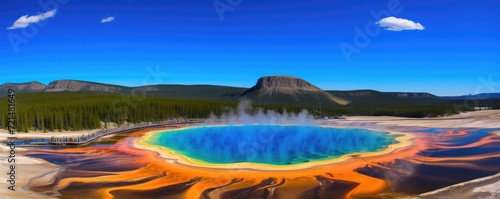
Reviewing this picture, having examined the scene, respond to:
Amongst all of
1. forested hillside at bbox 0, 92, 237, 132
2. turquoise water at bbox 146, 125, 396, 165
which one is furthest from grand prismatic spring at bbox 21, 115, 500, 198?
forested hillside at bbox 0, 92, 237, 132

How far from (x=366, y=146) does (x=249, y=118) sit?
4626 centimetres

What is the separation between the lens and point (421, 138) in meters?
48.0

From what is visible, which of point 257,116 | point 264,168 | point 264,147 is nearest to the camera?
point 264,168

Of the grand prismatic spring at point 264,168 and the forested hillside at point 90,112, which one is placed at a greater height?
the forested hillside at point 90,112

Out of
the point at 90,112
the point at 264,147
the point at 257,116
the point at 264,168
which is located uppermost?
the point at 90,112

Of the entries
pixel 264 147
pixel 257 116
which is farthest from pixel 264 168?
pixel 257 116

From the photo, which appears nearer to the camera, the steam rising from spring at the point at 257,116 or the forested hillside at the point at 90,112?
the forested hillside at the point at 90,112

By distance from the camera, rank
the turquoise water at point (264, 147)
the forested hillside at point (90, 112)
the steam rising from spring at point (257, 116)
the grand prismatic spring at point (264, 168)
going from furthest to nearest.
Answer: the steam rising from spring at point (257, 116), the forested hillside at point (90, 112), the turquoise water at point (264, 147), the grand prismatic spring at point (264, 168)

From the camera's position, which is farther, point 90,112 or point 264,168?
point 90,112

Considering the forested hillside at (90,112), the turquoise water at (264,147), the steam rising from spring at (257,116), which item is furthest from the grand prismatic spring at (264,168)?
the steam rising from spring at (257,116)

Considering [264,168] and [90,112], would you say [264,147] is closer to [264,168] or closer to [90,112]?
[264,168]

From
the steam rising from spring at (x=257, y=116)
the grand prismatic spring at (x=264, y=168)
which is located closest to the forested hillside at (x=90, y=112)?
the steam rising from spring at (x=257, y=116)

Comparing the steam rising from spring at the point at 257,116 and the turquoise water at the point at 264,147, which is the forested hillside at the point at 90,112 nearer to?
the steam rising from spring at the point at 257,116

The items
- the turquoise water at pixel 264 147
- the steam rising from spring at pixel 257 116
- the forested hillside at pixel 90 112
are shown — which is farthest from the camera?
A: the steam rising from spring at pixel 257 116
